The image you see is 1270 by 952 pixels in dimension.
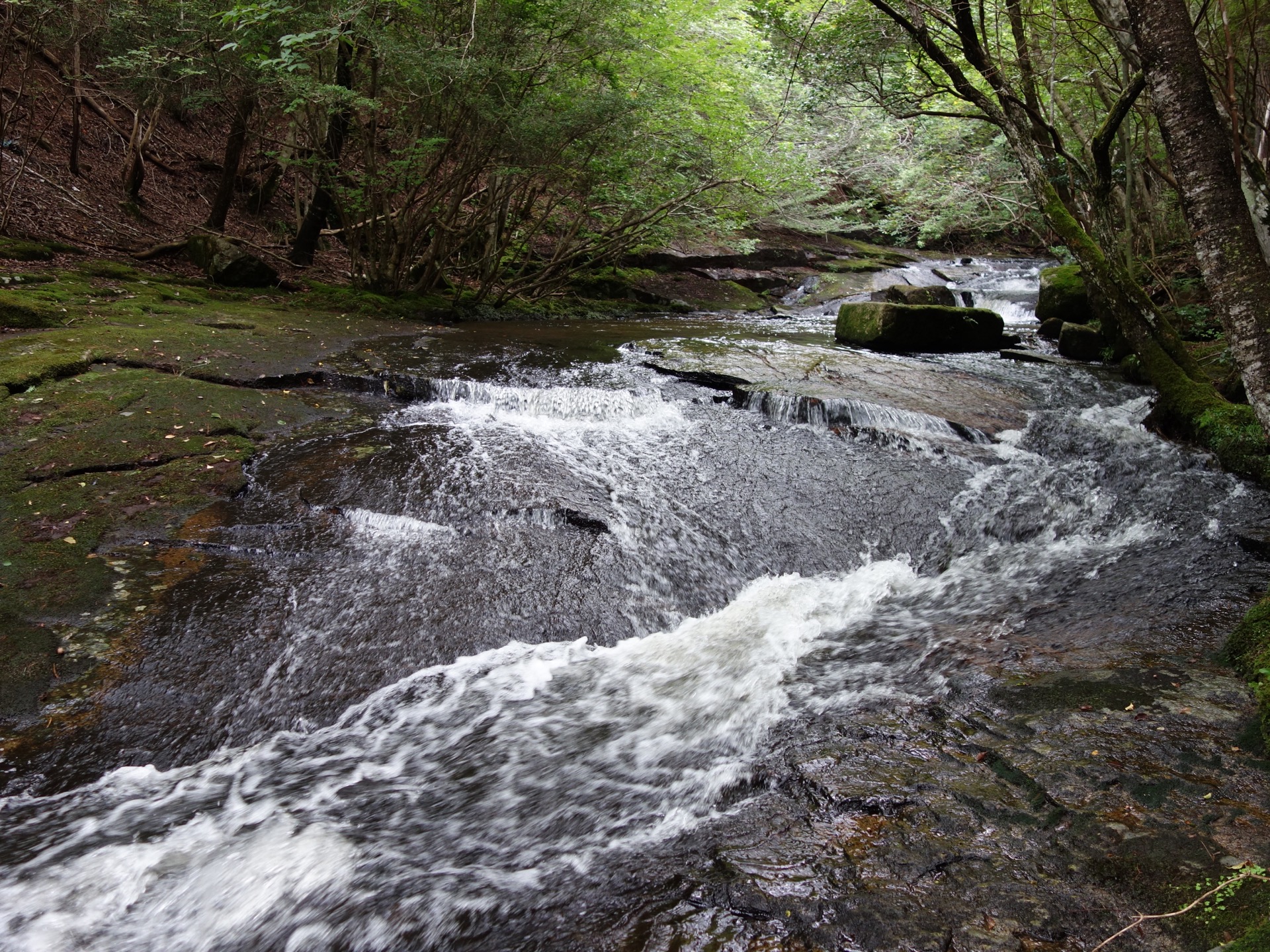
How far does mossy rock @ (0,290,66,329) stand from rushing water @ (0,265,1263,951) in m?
4.00

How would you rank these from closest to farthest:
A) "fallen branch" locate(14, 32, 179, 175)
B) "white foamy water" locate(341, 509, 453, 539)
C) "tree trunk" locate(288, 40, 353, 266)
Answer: "white foamy water" locate(341, 509, 453, 539), "tree trunk" locate(288, 40, 353, 266), "fallen branch" locate(14, 32, 179, 175)

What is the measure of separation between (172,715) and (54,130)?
14867 millimetres

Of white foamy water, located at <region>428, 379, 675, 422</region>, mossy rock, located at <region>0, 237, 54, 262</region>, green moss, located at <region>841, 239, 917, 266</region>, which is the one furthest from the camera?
green moss, located at <region>841, 239, 917, 266</region>

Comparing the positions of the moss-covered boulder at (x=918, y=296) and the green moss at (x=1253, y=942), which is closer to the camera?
the green moss at (x=1253, y=942)

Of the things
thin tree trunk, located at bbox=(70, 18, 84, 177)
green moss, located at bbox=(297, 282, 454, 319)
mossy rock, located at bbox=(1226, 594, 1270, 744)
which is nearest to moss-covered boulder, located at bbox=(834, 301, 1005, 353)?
green moss, located at bbox=(297, 282, 454, 319)

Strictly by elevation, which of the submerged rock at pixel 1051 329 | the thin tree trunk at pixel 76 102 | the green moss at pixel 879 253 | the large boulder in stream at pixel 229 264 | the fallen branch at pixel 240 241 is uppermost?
the green moss at pixel 879 253

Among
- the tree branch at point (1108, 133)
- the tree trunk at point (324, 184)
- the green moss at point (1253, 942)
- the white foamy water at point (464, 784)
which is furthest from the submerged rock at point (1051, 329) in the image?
the green moss at point (1253, 942)

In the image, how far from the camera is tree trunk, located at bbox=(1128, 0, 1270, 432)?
11.4 ft

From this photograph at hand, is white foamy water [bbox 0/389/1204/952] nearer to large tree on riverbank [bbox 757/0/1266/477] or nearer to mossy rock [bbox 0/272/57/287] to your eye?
large tree on riverbank [bbox 757/0/1266/477]

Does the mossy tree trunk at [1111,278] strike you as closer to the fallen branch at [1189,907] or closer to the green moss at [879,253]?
the fallen branch at [1189,907]

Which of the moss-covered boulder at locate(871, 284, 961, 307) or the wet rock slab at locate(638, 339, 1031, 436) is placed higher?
the moss-covered boulder at locate(871, 284, 961, 307)

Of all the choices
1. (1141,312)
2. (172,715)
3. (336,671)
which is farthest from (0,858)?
(1141,312)

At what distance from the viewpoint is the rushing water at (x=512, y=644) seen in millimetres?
2594

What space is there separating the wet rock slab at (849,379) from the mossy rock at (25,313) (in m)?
6.53
